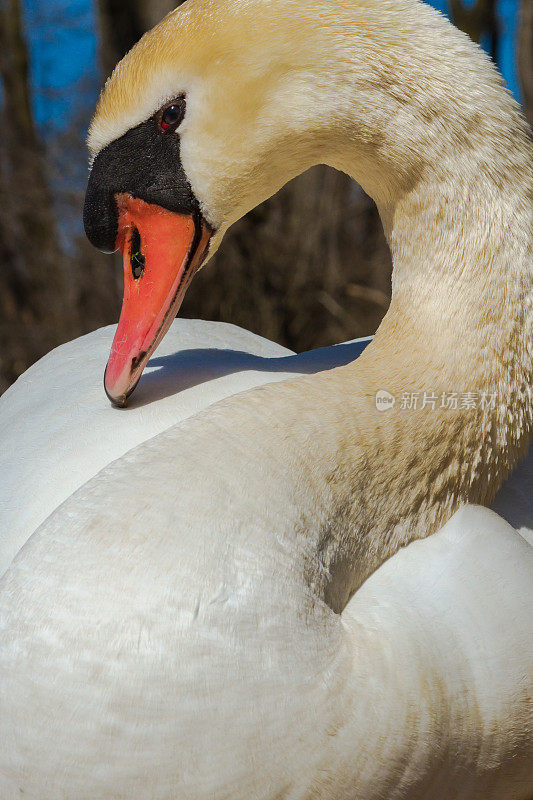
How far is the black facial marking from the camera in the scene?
1.31 meters

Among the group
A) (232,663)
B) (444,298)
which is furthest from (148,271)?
(232,663)

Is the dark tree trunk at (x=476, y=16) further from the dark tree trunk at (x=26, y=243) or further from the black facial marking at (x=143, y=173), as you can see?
the black facial marking at (x=143, y=173)

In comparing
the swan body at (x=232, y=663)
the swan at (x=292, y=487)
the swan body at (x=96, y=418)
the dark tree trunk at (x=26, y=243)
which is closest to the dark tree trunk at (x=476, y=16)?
the dark tree trunk at (x=26, y=243)

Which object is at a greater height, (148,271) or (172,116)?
(172,116)

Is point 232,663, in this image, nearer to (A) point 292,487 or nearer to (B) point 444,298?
(A) point 292,487

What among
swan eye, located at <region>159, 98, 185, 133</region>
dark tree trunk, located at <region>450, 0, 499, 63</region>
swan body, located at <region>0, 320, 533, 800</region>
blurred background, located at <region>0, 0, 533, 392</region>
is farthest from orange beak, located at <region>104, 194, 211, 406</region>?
dark tree trunk, located at <region>450, 0, 499, 63</region>

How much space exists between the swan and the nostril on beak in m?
0.01

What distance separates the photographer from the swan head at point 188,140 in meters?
1.24

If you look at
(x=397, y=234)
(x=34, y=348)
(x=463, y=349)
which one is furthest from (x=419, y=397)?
(x=34, y=348)

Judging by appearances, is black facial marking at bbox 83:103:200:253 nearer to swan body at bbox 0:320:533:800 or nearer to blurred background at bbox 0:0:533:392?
swan body at bbox 0:320:533:800

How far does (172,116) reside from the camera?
1.30 m

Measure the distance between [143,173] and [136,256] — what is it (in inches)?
4.9

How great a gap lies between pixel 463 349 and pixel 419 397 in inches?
3.4

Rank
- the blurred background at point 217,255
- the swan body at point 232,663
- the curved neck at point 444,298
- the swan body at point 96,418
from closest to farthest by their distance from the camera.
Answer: the swan body at point 232,663 < the curved neck at point 444,298 < the swan body at point 96,418 < the blurred background at point 217,255
